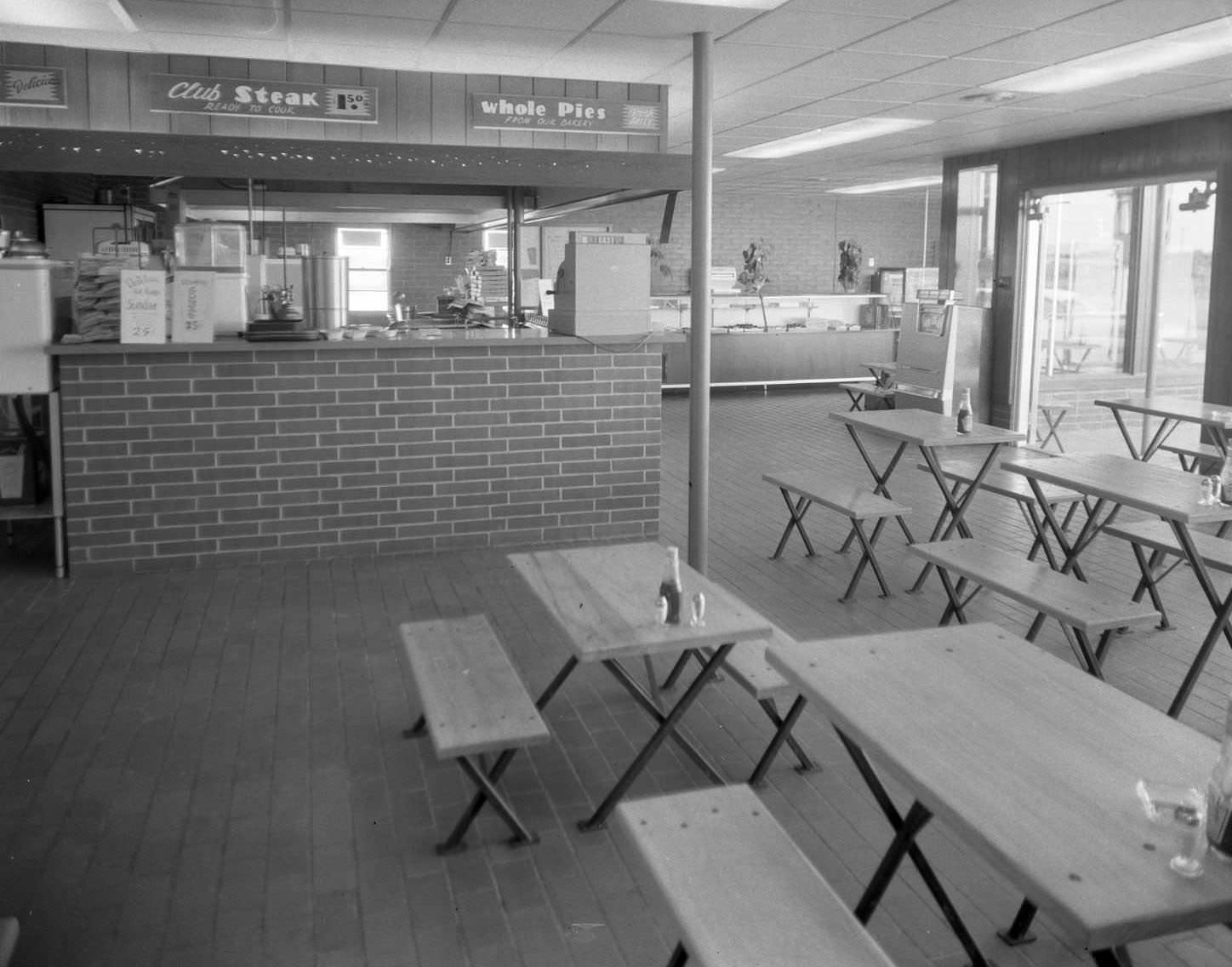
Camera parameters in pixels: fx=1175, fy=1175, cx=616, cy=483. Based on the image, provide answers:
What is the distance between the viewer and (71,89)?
5559 mm

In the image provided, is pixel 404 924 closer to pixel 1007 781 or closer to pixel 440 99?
pixel 1007 781

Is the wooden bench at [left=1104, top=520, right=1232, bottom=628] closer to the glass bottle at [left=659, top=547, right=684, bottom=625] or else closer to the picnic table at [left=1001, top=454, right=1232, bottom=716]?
the picnic table at [left=1001, top=454, right=1232, bottom=716]

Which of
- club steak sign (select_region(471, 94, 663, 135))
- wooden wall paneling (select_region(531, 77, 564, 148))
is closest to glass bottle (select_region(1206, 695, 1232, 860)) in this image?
club steak sign (select_region(471, 94, 663, 135))

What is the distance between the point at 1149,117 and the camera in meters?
8.16

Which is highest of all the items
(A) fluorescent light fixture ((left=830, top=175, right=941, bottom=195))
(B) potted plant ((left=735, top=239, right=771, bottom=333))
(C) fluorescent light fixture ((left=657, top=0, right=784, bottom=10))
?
(A) fluorescent light fixture ((left=830, top=175, right=941, bottom=195))

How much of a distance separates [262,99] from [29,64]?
104 cm

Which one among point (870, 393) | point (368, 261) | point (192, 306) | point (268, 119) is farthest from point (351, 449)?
point (368, 261)

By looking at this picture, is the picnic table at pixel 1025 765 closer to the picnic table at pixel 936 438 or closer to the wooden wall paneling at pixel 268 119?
the picnic table at pixel 936 438

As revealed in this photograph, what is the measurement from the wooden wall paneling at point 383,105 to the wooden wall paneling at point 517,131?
56 centimetres

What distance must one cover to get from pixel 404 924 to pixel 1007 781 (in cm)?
142

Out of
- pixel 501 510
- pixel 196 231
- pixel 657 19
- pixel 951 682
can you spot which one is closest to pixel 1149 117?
pixel 657 19

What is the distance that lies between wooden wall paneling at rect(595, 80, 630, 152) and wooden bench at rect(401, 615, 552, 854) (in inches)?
148

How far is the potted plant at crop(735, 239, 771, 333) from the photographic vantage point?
13.6 meters

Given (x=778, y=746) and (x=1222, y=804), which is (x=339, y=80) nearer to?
(x=778, y=746)
